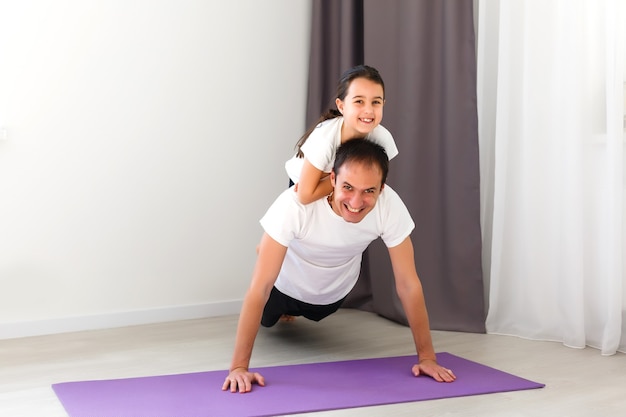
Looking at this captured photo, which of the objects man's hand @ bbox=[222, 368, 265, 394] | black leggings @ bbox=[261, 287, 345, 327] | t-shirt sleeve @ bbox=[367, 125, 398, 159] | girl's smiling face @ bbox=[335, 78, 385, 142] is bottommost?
man's hand @ bbox=[222, 368, 265, 394]

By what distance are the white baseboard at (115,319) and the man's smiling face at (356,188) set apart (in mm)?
→ 1276

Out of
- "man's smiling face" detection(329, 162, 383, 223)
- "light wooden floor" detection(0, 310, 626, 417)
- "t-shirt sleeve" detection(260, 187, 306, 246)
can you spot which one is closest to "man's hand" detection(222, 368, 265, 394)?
"light wooden floor" detection(0, 310, 626, 417)

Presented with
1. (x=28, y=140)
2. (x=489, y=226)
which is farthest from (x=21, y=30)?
(x=489, y=226)

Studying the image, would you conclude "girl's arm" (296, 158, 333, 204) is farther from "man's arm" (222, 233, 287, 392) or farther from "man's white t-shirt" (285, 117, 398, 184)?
"man's arm" (222, 233, 287, 392)

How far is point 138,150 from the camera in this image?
10.4ft

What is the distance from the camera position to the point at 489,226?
3090 millimetres

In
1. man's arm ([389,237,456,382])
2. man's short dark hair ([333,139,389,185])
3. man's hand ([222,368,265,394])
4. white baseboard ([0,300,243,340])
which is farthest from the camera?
white baseboard ([0,300,243,340])

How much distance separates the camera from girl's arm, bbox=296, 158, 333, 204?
7.59ft

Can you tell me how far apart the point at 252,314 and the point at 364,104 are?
2.38ft

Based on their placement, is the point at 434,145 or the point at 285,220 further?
the point at 434,145

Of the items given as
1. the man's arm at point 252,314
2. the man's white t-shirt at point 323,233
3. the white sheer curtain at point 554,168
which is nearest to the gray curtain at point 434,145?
the white sheer curtain at point 554,168

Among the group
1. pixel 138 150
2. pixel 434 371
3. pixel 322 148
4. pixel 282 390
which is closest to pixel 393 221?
pixel 322 148

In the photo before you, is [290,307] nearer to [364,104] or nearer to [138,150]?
[364,104]

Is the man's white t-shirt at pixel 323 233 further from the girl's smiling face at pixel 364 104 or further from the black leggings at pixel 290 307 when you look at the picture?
the girl's smiling face at pixel 364 104
